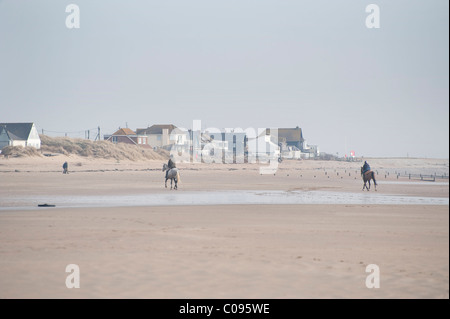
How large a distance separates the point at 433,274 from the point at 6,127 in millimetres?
92499

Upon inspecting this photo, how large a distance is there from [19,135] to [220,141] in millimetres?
62906

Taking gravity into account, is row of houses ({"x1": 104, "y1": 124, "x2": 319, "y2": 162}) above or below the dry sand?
above

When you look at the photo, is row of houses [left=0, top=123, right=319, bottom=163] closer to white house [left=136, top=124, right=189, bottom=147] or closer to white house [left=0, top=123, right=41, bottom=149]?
white house [left=136, top=124, right=189, bottom=147]

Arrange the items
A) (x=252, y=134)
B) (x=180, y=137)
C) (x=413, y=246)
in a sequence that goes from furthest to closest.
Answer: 1. (x=252, y=134)
2. (x=180, y=137)
3. (x=413, y=246)

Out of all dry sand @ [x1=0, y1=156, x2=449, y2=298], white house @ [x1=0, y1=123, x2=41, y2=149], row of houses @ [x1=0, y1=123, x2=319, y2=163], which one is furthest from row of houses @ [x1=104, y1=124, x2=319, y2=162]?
dry sand @ [x1=0, y1=156, x2=449, y2=298]

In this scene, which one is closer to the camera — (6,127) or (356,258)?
(356,258)

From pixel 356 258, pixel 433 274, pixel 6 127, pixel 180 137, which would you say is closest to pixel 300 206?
→ pixel 356 258

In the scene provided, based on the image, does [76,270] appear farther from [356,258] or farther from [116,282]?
[356,258]

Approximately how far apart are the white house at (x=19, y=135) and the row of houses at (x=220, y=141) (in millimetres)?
1437

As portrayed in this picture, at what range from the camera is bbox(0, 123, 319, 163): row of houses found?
11686 cm

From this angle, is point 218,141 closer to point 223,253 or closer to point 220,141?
point 220,141

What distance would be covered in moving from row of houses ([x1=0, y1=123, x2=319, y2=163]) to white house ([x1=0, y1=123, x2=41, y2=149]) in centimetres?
144

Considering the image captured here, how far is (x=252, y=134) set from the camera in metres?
142

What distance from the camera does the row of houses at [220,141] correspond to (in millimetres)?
116863
